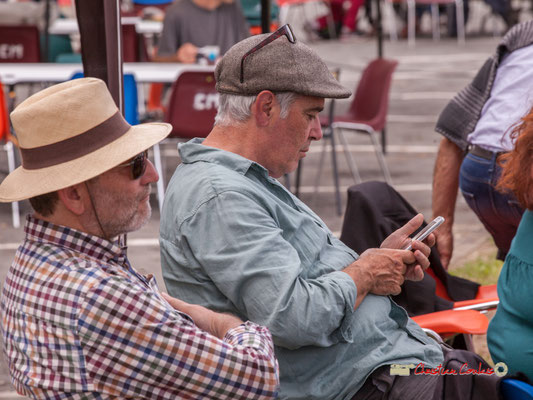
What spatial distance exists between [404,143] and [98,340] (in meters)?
7.67

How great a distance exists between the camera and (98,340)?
1809mm

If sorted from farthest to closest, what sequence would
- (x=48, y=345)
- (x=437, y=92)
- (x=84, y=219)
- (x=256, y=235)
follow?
(x=437, y=92) → (x=256, y=235) → (x=84, y=219) → (x=48, y=345)

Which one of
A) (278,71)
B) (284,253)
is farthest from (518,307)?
(278,71)

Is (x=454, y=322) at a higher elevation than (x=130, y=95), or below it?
below

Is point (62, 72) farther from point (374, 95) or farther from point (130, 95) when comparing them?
point (374, 95)

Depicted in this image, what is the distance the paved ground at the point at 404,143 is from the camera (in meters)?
6.06

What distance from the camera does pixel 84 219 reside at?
198cm

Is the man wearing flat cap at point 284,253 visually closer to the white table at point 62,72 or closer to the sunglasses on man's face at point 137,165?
the sunglasses on man's face at point 137,165

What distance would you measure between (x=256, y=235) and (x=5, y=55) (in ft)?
22.4

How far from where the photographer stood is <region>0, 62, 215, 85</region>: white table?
6.64 meters

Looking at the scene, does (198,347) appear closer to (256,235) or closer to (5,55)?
(256,235)

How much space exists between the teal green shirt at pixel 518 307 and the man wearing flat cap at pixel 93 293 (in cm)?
90

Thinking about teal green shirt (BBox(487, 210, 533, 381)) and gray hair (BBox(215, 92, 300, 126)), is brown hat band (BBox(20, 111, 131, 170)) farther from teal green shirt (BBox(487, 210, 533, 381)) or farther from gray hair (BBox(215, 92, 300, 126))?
teal green shirt (BBox(487, 210, 533, 381))

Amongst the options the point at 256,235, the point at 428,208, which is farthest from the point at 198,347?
the point at 428,208
